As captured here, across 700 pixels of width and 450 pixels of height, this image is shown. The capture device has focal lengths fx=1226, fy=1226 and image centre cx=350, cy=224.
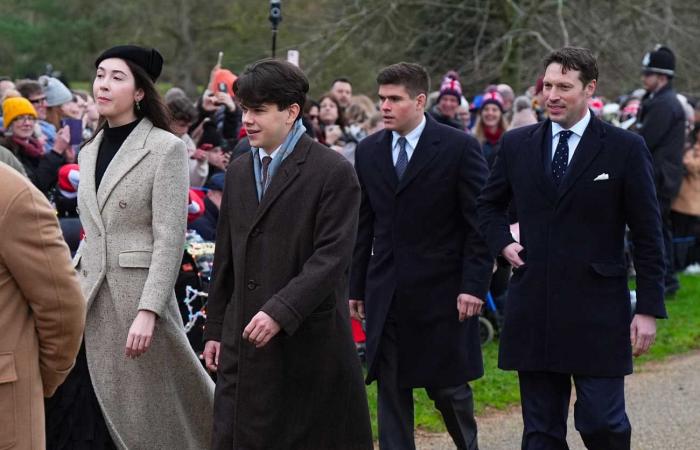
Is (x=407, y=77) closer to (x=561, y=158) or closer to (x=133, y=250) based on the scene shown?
(x=561, y=158)

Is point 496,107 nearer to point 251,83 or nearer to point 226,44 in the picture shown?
point 251,83

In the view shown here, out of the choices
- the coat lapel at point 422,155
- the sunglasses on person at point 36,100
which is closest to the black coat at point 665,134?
the sunglasses on person at point 36,100

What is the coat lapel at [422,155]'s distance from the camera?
19.4 ft

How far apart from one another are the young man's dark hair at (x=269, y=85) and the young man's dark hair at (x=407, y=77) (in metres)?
1.32

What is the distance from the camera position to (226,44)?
2636 centimetres

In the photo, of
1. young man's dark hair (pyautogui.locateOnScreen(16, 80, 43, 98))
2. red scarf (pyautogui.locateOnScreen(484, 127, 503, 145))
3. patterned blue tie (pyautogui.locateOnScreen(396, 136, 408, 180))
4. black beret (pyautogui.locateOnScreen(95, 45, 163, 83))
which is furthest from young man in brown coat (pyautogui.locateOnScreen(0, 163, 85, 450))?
red scarf (pyautogui.locateOnScreen(484, 127, 503, 145))


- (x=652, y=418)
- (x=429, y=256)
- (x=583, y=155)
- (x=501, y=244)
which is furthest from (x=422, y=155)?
(x=652, y=418)

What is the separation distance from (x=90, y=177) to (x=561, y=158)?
202 cm

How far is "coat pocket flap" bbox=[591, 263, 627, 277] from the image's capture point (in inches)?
202

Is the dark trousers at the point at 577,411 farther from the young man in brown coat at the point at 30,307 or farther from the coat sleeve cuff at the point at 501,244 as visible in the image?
the young man in brown coat at the point at 30,307

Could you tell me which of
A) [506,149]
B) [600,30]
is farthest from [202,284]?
[600,30]

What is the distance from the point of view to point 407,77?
234 inches

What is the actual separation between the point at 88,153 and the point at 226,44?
70.1 feet

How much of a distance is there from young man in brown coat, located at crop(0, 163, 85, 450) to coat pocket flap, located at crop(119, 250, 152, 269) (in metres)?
1.47
